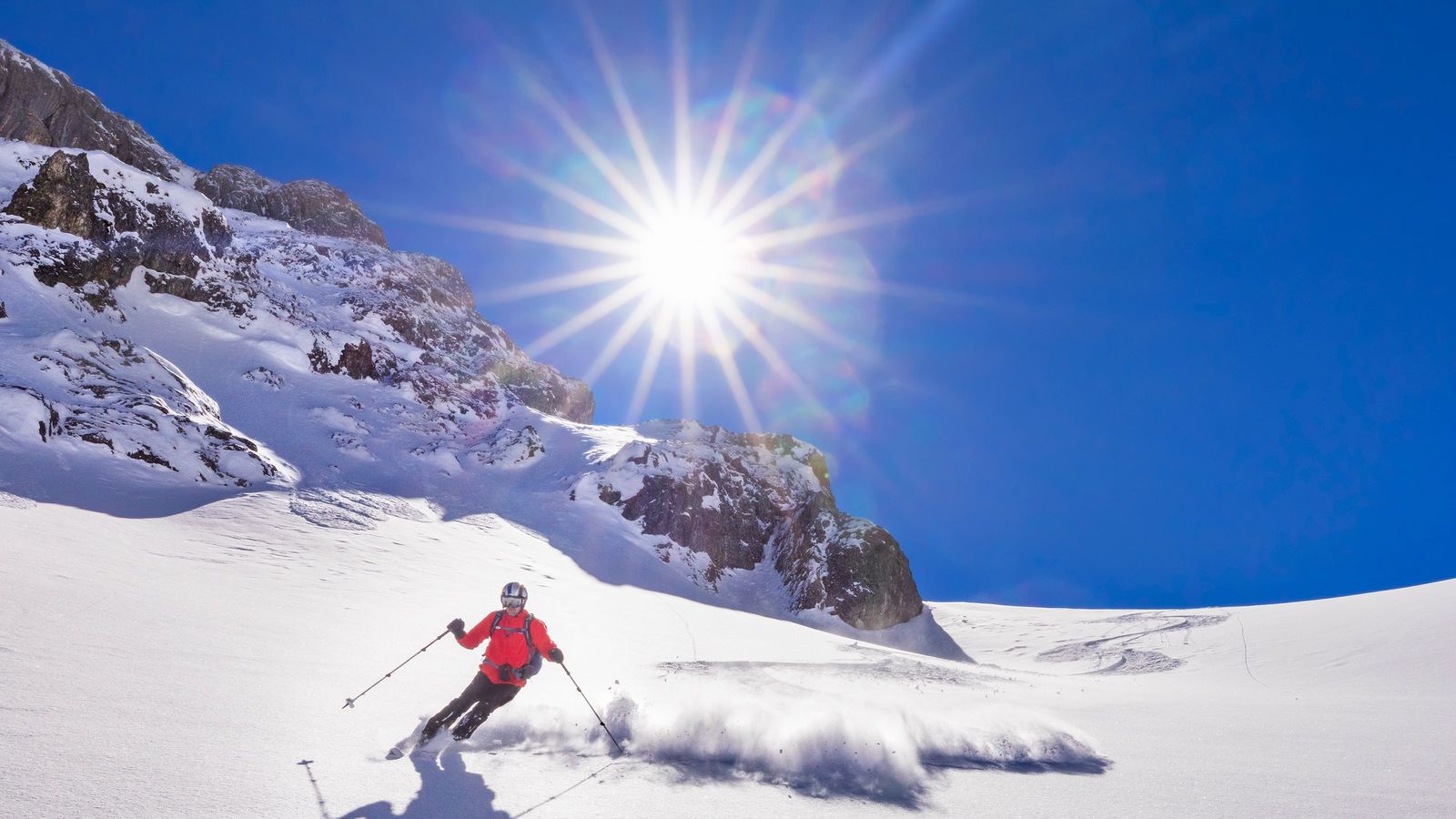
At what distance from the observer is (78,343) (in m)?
21.9

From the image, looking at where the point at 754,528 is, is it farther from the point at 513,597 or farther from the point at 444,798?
the point at 444,798

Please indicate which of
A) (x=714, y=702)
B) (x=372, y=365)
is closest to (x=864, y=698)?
(x=714, y=702)

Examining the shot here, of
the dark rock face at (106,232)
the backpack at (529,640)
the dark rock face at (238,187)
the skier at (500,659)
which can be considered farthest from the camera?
the dark rock face at (238,187)

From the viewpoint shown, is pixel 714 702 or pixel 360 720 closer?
pixel 360 720

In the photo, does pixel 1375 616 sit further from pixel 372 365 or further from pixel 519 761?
pixel 372 365

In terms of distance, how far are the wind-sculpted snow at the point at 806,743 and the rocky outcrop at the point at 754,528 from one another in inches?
1595

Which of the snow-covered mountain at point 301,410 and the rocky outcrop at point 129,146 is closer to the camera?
the snow-covered mountain at point 301,410

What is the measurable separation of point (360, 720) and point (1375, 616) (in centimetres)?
2720

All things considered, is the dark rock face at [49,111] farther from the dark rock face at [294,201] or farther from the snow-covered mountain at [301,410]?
the dark rock face at [294,201]

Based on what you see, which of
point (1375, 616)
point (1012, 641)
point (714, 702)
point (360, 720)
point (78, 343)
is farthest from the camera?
point (1012, 641)

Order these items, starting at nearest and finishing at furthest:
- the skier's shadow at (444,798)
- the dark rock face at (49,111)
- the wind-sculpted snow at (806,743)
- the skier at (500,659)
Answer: the skier's shadow at (444,798) < the wind-sculpted snow at (806,743) < the skier at (500,659) < the dark rock face at (49,111)

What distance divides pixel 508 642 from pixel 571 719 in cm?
121

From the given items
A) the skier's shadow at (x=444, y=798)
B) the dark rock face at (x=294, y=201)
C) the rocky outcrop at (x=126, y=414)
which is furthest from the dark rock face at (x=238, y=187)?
the skier's shadow at (x=444, y=798)

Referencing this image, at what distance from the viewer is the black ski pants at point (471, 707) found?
6.28m
